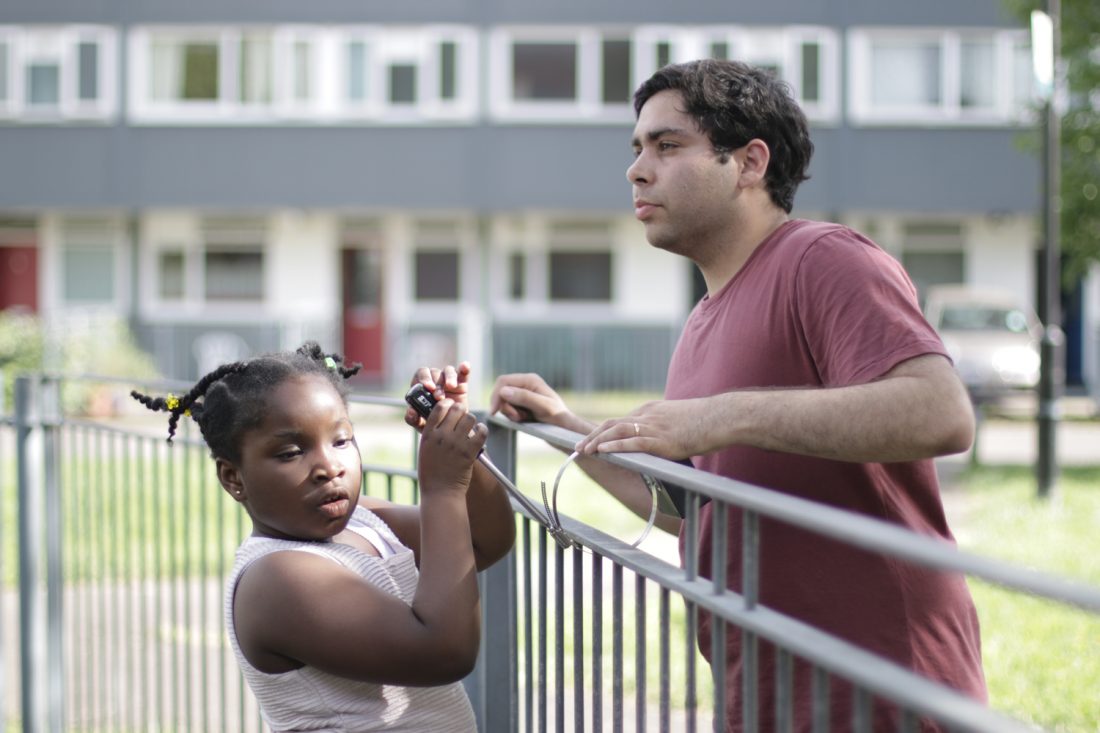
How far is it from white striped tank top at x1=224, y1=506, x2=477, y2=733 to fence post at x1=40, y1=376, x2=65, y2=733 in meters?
2.59

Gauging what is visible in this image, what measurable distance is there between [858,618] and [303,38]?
2310 centimetres

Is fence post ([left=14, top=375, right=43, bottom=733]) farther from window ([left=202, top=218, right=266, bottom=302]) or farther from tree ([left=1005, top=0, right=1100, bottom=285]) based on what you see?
window ([left=202, top=218, right=266, bottom=302])

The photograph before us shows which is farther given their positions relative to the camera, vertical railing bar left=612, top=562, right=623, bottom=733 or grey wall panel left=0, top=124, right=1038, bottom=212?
grey wall panel left=0, top=124, right=1038, bottom=212

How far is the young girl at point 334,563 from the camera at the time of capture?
205 cm

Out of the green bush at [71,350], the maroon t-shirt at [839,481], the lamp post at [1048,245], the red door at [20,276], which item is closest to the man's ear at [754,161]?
the maroon t-shirt at [839,481]

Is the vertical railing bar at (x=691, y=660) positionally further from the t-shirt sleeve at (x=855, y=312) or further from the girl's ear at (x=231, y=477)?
the girl's ear at (x=231, y=477)

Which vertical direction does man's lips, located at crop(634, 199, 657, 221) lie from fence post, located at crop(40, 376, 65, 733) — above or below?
above

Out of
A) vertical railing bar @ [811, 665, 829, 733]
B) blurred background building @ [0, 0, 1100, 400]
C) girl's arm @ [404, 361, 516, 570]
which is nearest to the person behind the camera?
vertical railing bar @ [811, 665, 829, 733]

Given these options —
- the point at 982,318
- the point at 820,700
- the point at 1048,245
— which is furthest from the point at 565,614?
the point at 982,318

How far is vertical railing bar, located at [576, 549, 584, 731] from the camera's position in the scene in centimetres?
225

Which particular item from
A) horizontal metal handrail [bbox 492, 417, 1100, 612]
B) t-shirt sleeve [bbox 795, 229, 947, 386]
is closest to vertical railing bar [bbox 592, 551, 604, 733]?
horizontal metal handrail [bbox 492, 417, 1100, 612]

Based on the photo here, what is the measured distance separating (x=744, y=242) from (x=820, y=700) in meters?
1.25

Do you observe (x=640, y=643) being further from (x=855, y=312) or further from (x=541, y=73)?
(x=541, y=73)

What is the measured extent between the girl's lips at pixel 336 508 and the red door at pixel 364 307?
22.4 meters
